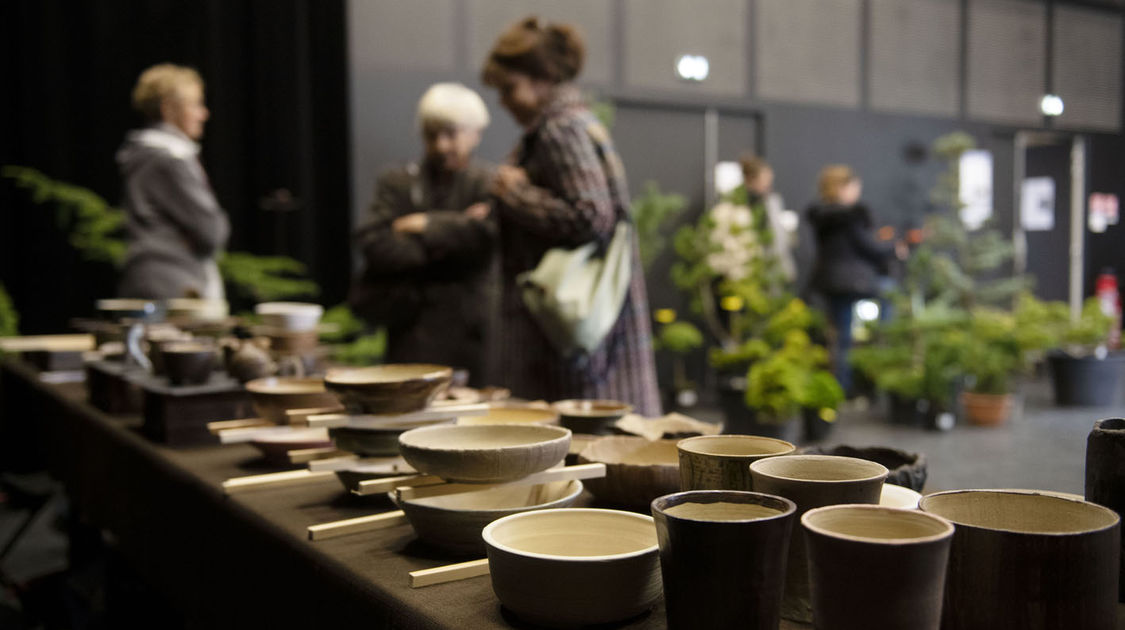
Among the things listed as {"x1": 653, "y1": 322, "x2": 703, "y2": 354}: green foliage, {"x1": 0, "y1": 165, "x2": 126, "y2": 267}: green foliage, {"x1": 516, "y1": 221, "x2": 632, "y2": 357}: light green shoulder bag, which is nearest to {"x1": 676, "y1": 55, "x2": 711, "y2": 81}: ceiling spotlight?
{"x1": 653, "y1": 322, "x2": 703, "y2": 354}: green foliage

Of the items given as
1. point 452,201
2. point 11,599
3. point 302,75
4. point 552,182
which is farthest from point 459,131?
point 302,75

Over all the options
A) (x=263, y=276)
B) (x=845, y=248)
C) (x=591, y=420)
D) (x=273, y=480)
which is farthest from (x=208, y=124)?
(x=591, y=420)

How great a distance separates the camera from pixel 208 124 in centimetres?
552

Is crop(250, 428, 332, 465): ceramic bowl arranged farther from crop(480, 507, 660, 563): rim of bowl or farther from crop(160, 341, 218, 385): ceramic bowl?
crop(480, 507, 660, 563): rim of bowl

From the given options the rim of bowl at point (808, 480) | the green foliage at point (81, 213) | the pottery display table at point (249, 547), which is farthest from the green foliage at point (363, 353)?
the rim of bowl at point (808, 480)

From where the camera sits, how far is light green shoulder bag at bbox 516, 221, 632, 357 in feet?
7.50

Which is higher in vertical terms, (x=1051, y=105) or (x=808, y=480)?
(x=1051, y=105)

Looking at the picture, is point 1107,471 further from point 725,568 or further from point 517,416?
point 517,416

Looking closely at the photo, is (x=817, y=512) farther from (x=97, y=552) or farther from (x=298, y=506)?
(x=97, y=552)

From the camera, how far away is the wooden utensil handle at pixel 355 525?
3.47ft

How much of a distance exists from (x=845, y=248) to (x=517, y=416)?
521 centimetres

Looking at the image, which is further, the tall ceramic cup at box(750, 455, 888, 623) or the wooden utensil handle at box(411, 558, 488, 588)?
the wooden utensil handle at box(411, 558, 488, 588)

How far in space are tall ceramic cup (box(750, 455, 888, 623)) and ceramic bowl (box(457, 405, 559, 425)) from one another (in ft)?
2.04

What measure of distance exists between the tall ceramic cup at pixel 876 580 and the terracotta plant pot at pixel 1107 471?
243 millimetres
